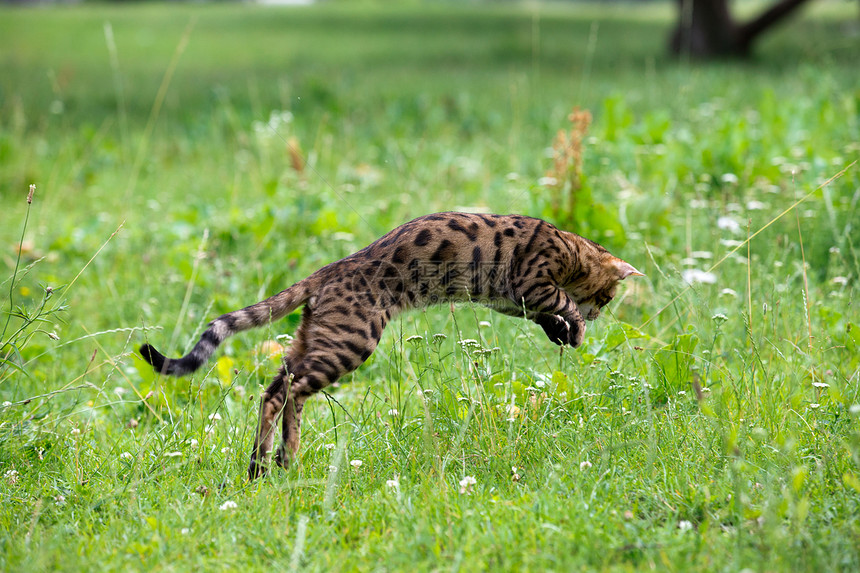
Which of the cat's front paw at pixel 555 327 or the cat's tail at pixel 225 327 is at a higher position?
the cat's tail at pixel 225 327

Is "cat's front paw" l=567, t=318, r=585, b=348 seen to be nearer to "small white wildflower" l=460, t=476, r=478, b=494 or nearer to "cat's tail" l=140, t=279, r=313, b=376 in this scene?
"small white wildflower" l=460, t=476, r=478, b=494

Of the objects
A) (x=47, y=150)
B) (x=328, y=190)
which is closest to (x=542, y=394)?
(x=328, y=190)

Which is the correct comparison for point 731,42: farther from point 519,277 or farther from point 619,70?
point 519,277

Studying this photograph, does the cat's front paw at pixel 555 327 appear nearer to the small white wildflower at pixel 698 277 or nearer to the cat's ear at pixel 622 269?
the cat's ear at pixel 622 269

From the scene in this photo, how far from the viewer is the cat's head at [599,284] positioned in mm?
4262

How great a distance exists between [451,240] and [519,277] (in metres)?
0.40

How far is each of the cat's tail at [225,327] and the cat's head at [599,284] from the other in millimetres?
1555

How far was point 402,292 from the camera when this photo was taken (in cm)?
377

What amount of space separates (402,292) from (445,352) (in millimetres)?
817

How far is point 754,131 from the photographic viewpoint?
25.8ft

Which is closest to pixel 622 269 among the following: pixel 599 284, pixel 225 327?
pixel 599 284

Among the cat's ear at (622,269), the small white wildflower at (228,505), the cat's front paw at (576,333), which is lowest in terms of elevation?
the small white wildflower at (228,505)

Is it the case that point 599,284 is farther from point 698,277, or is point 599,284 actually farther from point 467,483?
point 467,483

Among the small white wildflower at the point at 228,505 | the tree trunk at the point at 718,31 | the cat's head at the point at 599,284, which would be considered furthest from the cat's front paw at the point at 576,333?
the tree trunk at the point at 718,31
